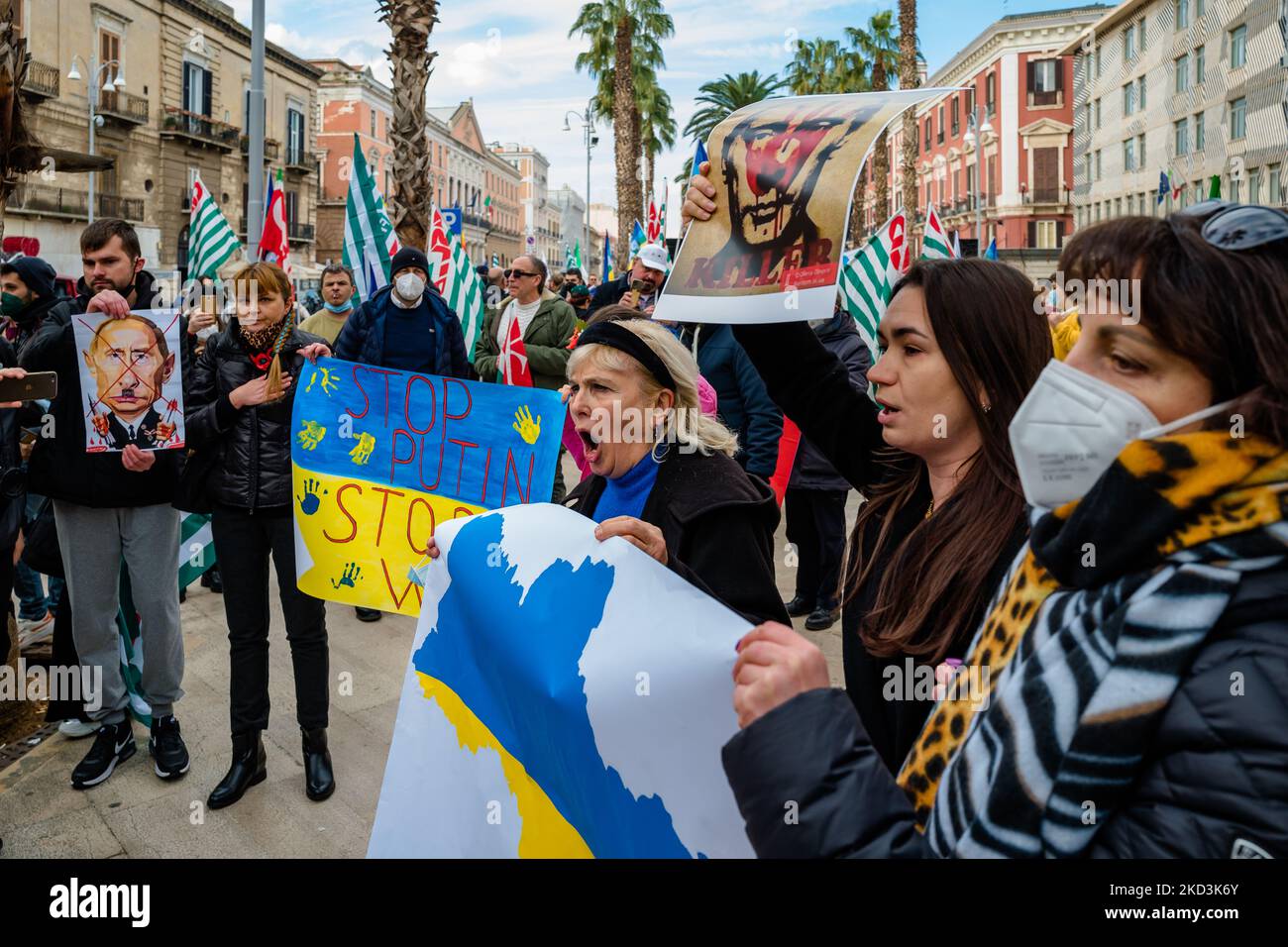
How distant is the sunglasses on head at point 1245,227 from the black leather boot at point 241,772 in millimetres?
3867

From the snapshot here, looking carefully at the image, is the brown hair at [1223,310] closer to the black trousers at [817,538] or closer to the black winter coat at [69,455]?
the black winter coat at [69,455]

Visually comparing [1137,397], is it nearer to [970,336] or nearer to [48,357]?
[970,336]

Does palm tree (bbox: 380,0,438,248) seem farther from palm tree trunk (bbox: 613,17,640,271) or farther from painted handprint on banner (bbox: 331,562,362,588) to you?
palm tree trunk (bbox: 613,17,640,271)

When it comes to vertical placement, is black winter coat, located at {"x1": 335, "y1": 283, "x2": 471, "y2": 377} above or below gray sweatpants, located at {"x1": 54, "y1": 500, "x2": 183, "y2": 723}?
above

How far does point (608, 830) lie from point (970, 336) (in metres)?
1.10

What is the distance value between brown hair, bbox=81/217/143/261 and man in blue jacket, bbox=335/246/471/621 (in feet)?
6.40

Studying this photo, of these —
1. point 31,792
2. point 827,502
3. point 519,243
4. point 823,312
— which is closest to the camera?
point 823,312

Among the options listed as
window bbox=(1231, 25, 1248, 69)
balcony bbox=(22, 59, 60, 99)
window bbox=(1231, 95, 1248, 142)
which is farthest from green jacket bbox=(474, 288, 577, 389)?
window bbox=(1231, 25, 1248, 69)

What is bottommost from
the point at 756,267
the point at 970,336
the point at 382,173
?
the point at 970,336

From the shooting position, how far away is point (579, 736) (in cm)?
164

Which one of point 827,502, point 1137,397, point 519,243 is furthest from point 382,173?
point 1137,397

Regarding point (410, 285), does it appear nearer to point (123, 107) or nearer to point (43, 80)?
point (43, 80)

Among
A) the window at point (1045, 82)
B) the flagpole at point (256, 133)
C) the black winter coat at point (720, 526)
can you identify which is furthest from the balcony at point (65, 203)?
the window at point (1045, 82)

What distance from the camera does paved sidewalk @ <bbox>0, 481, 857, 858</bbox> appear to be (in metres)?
3.59
